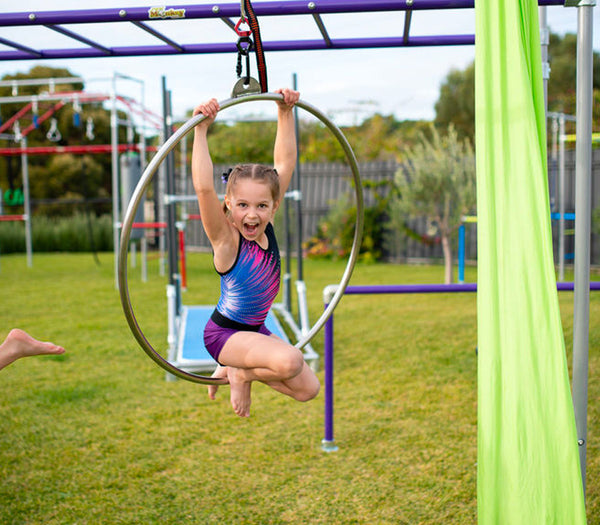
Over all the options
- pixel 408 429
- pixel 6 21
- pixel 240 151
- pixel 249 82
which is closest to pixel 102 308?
pixel 408 429

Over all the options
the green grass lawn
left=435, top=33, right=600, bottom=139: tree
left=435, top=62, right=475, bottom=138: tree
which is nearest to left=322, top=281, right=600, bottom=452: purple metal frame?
the green grass lawn

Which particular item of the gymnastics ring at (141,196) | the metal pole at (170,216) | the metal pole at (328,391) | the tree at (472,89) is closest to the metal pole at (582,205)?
the gymnastics ring at (141,196)

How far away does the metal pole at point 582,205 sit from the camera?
83.2 inches

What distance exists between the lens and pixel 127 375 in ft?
17.2

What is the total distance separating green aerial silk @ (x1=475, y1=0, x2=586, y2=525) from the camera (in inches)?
73.9

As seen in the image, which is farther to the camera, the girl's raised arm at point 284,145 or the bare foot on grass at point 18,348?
the bare foot on grass at point 18,348

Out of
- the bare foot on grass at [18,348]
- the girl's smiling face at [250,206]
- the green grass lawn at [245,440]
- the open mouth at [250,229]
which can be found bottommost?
the green grass lawn at [245,440]

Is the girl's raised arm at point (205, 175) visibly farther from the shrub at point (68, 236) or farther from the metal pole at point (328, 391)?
the shrub at point (68, 236)

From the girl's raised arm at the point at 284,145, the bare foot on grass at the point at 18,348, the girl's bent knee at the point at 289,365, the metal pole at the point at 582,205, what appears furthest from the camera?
the bare foot on grass at the point at 18,348

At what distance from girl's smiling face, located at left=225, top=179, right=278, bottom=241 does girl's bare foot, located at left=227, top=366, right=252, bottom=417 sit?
1.50 feet

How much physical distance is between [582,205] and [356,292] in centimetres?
146

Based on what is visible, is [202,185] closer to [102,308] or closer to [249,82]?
[249,82]

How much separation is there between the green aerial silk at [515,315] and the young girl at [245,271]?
0.62 metres

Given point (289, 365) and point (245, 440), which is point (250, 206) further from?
point (245, 440)
